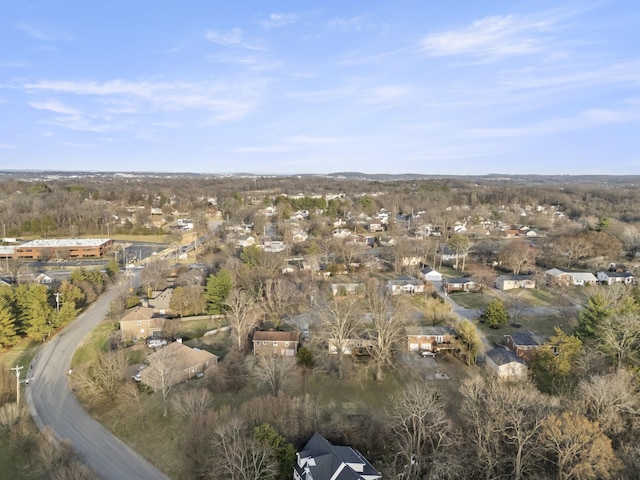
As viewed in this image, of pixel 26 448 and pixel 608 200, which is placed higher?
pixel 608 200

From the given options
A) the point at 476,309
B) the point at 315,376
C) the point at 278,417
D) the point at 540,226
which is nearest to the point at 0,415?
the point at 278,417

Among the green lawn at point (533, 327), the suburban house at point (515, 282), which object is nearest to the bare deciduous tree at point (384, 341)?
the green lawn at point (533, 327)

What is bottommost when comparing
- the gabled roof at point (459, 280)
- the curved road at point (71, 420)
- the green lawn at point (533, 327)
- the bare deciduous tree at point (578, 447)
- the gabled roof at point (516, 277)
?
the curved road at point (71, 420)

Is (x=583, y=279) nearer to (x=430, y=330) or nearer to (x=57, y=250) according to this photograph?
(x=430, y=330)

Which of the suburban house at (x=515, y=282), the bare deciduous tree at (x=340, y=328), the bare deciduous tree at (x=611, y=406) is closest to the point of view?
the bare deciduous tree at (x=611, y=406)

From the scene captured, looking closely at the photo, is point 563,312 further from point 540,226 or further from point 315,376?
point 540,226

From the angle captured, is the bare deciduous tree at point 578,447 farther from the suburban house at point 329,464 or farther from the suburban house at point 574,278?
the suburban house at point 574,278

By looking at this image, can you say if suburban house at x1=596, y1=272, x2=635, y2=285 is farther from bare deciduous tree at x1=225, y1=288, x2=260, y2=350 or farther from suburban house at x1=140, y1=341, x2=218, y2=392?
suburban house at x1=140, y1=341, x2=218, y2=392
